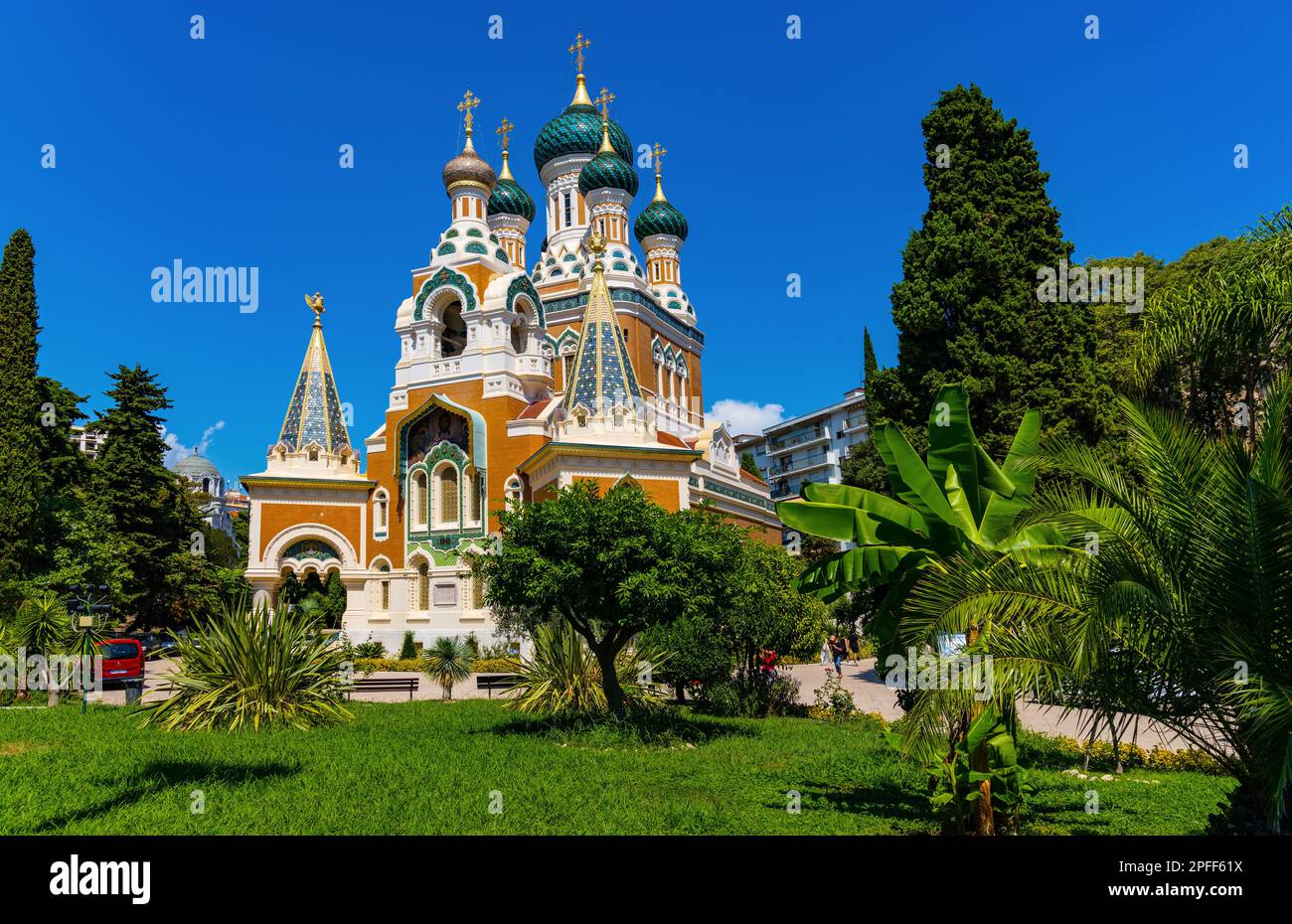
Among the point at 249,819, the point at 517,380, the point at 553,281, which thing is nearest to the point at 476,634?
the point at 517,380

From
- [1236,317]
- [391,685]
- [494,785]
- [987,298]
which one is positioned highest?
[987,298]

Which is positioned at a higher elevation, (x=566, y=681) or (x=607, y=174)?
(x=607, y=174)

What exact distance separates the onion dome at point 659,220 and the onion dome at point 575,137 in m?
2.72

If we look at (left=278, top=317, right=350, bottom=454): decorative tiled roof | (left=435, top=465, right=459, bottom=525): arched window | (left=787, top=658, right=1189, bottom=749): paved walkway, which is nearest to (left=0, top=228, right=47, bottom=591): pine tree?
(left=278, top=317, right=350, bottom=454): decorative tiled roof

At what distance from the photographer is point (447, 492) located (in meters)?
29.2

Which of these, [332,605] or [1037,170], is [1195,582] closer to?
[1037,170]

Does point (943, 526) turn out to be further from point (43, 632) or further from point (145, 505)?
point (145, 505)

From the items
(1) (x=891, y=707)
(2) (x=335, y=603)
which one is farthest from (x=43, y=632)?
(2) (x=335, y=603)

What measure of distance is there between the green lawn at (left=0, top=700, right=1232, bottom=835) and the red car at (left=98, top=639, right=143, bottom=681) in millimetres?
8242

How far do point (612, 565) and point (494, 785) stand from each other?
157 inches

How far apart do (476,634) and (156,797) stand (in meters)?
19.1

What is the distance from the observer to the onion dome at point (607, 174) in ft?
127

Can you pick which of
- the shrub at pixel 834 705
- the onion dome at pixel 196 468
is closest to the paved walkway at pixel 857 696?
the shrub at pixel 834 705

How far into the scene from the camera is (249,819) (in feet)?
25.1
